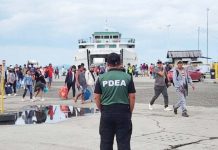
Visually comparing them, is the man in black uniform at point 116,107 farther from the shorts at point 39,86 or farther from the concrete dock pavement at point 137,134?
the shorts at point 39,86

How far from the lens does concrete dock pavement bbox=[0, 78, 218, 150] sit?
8844mm

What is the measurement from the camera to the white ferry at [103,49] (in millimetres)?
62469

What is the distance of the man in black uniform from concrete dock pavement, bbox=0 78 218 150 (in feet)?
8.18

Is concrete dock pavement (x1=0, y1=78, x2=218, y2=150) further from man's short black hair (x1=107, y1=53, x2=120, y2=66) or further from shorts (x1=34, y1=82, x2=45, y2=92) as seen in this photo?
shorts (x1=34, y1=82, x2=45, y2=92)

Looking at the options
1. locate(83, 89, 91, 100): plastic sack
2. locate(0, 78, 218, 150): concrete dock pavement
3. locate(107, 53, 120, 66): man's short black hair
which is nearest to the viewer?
locate(107, 53, 120, 66): man's short black hair

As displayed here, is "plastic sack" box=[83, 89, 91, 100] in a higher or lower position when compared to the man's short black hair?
lower

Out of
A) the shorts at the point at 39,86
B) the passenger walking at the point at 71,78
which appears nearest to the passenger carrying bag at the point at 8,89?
the shorts at the point at 39,86

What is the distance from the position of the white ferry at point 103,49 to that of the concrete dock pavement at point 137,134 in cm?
4857

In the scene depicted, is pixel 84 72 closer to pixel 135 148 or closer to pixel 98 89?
pixel 135 148

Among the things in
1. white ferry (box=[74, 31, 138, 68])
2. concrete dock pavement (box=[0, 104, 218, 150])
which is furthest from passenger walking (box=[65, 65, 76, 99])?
white ferry (box=[74, 31, 138, 68])

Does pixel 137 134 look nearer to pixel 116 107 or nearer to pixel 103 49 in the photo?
pixel 116 107

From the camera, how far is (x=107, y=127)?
20.0ft

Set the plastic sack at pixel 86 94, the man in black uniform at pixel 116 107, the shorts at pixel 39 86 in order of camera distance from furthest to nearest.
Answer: the shorts at pixel 39 86 → the plastic sack at pixel 86 94 → the man in black uniform at pixel 116 107

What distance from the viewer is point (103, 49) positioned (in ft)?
205
